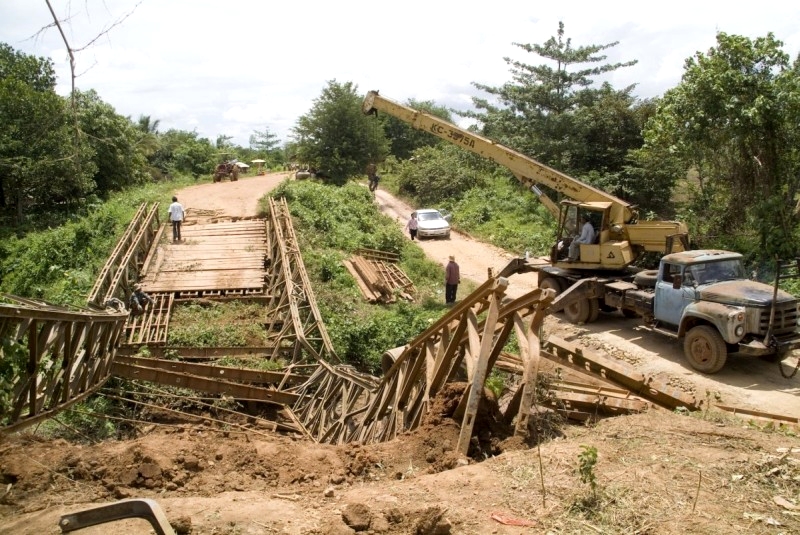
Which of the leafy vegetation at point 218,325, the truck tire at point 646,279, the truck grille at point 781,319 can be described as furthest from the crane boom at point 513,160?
the leafy vegetation at point 218,325

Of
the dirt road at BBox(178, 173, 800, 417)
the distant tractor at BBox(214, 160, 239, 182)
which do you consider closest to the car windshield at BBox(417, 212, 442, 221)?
the dirt road at BBox(178, 173, 800, 417)

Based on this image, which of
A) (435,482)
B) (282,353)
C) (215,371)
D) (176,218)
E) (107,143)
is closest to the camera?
(435,482)

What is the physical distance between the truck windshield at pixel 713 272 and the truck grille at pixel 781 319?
1300 millimetres

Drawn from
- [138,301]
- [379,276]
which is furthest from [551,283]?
[138,301]

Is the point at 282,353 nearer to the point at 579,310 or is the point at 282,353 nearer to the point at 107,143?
the point at 579,310

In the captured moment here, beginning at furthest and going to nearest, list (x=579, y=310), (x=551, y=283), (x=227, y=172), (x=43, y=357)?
1. (x=227, y=172)
2. (x=551, y=283)
3. (x=579, y=310)
4. (x=43, y=357)

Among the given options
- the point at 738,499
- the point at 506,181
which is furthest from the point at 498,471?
the point at 506,181

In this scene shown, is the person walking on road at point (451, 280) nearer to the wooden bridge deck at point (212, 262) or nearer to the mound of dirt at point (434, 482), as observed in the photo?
the wooden bridge deck at point (212, 262)

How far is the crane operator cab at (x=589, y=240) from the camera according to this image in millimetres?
15308

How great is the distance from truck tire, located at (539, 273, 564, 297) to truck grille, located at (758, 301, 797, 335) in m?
5.50

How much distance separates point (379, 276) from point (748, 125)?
11.3 m

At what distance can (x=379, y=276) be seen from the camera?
20.8m

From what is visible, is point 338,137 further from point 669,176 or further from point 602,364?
point 602,364

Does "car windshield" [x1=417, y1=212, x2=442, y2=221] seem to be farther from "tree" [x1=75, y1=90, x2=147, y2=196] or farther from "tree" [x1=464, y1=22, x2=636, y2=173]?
"tree" [x1=75, y1=90, x2=147, y2=196]
